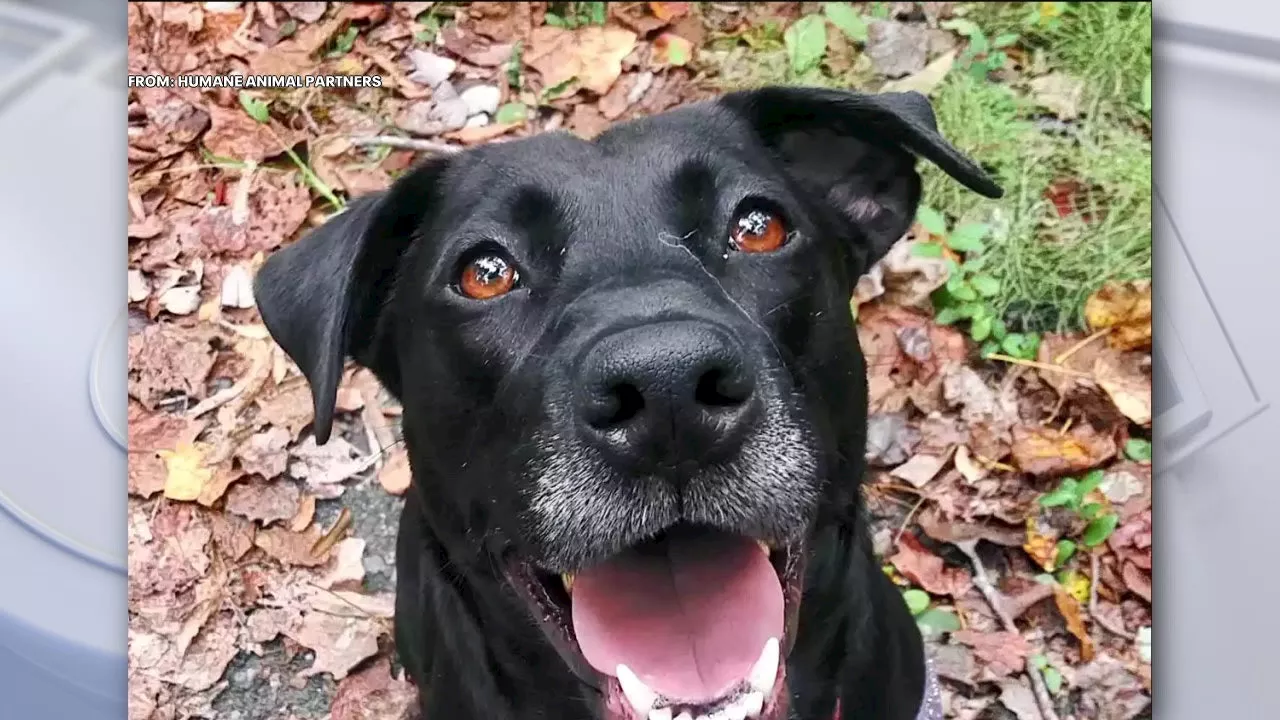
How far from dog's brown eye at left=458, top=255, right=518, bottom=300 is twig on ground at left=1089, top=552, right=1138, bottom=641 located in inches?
49.5

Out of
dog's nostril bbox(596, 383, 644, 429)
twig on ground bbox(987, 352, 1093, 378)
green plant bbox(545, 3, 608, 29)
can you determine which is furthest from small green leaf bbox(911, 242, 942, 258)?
dog's nostril bbox(596, 383, 644, 429)

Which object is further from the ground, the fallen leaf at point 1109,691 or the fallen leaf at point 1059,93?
the fallen leaf at point 1059,93

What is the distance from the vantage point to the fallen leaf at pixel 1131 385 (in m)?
1.96

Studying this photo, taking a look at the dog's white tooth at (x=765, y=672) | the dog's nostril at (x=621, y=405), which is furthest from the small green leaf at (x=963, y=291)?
the dog's nostril at (x=621, y=405)

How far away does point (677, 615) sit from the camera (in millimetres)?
1357

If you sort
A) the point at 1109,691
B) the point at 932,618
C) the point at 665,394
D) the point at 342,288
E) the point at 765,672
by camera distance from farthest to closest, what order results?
the point at 932,618 < the point at 1109,691 < the point at 342,288 < the point at 765,672 < the point at 665,394

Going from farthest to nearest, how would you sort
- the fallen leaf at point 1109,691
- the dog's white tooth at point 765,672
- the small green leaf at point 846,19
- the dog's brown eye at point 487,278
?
the small green leaf at point 846,19 → the fallen leaf at point 1109,691 → the dog's brown eye at point 487,278 → the dog's white tooth at point 765,672

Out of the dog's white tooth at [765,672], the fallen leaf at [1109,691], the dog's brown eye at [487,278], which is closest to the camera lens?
the dog's white tooth at [765,672]

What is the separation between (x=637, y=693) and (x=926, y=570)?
0.96 m

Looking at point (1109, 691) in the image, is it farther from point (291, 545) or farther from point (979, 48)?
point (291, 545)

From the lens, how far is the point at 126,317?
1947 millimetres

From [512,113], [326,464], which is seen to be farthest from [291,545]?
[512,113]

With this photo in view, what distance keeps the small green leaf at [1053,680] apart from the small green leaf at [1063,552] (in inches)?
7.7

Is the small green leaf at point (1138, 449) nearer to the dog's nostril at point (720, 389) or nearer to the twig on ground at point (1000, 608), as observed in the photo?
the twig on ground at point (1000, 608)
